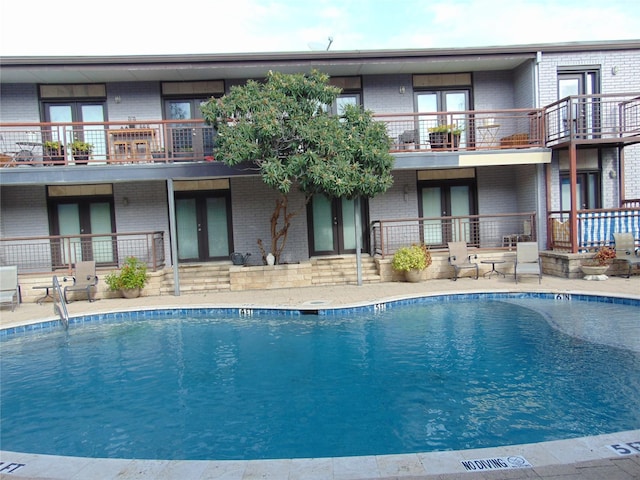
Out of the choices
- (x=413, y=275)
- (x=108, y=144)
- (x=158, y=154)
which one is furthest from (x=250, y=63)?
(x=413, y=275)

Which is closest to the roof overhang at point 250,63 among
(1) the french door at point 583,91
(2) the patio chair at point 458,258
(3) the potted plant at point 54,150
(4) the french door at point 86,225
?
(1) the french door at point 583,91

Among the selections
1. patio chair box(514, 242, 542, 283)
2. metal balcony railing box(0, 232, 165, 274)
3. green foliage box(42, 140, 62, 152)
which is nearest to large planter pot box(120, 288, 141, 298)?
metal balcony railing box(0, 232, 165, 274)

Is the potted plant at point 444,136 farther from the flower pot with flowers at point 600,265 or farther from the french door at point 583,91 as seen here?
the flower pot with flowers at point 600,265

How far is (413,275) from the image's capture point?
1241 centimetres

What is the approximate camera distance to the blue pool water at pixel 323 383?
15.2 feet

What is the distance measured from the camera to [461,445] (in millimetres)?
4305

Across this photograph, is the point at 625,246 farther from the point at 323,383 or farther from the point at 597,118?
the point at 323,383

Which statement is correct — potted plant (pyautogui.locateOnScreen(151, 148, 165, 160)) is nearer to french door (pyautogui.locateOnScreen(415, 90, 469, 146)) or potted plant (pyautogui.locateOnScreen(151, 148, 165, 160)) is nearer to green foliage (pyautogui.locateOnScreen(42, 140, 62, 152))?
green foliage (pyautogui.locateOnScreen(42, 140, 62, 152))

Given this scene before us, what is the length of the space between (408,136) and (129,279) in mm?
8320

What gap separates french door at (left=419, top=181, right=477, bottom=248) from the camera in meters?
14.5

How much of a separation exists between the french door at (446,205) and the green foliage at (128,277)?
819 cm

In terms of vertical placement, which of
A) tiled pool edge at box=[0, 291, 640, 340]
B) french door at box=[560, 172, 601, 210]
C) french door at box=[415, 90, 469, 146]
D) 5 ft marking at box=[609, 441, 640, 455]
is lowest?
5 ft marking at box=[609, 441, 640, 455]

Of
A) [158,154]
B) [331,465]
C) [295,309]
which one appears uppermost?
[158,154]

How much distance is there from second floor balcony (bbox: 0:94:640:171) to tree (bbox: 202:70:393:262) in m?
1.65
